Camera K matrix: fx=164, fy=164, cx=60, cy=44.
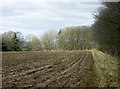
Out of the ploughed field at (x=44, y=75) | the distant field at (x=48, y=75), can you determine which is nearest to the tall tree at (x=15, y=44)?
the ploughed field at (x=44, y=75)

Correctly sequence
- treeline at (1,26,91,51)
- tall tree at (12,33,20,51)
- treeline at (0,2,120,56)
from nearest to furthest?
treeline at (0,2,120,56) → treeline at (1,26,91,51) → tall tree at (12,33,20,51)

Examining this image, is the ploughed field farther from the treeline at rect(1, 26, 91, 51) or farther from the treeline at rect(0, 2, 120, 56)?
the treeline at rect(1, 26, 91, 51)

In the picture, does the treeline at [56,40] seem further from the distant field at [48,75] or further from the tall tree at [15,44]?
the distant field at [48,75]

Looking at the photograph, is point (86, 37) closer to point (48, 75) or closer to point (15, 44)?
point (15, 44)

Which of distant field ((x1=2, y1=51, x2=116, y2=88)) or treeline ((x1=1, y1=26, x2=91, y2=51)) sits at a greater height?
treeline ((x1=1, y1=26, x2=91, y2=51))

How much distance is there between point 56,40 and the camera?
27.9 meters

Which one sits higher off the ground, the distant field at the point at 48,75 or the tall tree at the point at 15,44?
the tall tree at the point at 15,44

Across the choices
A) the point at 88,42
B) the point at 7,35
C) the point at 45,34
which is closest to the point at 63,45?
the point at 88,42

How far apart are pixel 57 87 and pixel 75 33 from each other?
18.5 metres

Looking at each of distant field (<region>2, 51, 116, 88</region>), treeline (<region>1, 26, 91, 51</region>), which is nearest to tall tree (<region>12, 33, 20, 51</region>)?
treeline (<region>1, 26, 91, 51</region>)

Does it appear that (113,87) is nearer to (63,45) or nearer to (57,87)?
(57,87)

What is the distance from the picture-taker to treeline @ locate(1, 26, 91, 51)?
82.2 feet

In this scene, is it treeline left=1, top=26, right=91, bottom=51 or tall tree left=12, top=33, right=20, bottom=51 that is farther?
tall tree left=12, top=33, right=20, bottom=51

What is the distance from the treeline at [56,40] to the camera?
2505 cm
